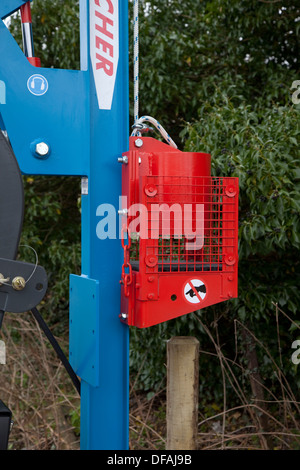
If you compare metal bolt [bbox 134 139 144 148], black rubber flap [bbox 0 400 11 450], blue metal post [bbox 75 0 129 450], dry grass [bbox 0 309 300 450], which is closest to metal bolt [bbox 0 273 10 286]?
black rubber flap [bbox 0 400 11 450]

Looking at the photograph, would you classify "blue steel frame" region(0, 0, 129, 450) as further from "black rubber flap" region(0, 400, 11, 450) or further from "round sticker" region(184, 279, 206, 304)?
"black rubber flap" region(0, 400, 11, 450)

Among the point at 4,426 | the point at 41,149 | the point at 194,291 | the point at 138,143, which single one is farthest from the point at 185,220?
the point at 4,426

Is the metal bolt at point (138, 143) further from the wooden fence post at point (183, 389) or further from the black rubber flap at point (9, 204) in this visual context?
the wooden fence post at point (183, 389)

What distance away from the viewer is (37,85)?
2.14m

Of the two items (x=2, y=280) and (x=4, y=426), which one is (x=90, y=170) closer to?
(x=2, y=280)

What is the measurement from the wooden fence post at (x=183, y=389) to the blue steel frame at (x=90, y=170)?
22cm

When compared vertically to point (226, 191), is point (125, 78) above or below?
above

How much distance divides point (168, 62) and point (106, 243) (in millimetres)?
3523

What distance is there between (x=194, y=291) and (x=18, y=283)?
70 cm

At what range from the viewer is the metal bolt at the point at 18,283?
1.83 meters

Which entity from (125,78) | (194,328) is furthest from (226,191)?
(194,328)

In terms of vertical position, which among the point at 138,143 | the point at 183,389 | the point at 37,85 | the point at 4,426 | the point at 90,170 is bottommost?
the point at 4,426

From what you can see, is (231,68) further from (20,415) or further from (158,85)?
(20,415)

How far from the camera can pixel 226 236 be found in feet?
7.41
